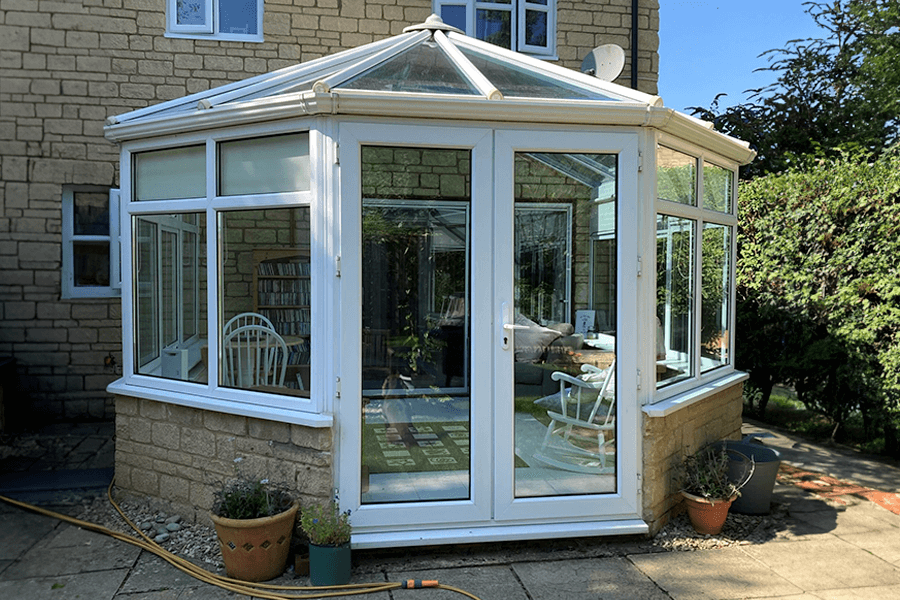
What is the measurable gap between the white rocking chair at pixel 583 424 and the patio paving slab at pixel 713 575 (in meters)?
0.59

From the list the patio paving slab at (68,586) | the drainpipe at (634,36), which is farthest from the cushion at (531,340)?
the drainpipe at (634,36)

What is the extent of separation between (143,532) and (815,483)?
16.1 ft

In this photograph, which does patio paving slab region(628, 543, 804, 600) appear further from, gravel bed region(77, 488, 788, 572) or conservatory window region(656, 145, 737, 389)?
conservatory window region(656, 145, 737, 389)

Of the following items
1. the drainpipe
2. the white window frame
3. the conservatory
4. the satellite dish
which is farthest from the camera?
the drainpipe

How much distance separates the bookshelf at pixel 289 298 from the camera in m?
4.16

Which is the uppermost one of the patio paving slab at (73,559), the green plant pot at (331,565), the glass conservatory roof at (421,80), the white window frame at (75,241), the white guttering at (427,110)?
the glass conservatory roof at (421,80)

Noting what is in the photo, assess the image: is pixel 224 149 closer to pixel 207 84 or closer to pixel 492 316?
pixel 492 316

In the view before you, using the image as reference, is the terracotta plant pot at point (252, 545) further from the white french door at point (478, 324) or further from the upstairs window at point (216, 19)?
the upstairs window at point (216, 19)

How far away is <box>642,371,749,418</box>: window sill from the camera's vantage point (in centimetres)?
428

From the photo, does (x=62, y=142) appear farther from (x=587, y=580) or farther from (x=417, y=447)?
(x=587, y=580)

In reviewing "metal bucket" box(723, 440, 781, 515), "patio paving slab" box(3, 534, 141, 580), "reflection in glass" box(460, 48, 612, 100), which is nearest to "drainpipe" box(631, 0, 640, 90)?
"reflection in glass" box(460, 48, 612, 100)

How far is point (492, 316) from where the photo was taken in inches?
163

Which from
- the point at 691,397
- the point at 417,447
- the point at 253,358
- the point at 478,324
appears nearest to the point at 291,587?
the point at 417,447

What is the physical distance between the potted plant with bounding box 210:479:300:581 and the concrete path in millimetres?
136
